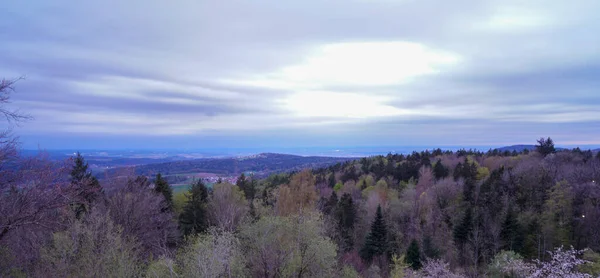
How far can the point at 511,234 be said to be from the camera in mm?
31375

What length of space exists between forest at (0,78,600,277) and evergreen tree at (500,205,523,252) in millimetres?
103

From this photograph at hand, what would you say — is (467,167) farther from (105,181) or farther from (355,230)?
(105,181)

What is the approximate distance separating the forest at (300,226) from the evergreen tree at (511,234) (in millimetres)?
103

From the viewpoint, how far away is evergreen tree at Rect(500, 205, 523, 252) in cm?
3128

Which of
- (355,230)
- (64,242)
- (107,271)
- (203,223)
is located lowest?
(355,230)

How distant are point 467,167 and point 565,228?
19837 mm

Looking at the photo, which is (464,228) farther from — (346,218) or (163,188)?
(163,188)

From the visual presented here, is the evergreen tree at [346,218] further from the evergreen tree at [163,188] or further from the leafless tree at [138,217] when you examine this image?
the leafless tree at [138,217]

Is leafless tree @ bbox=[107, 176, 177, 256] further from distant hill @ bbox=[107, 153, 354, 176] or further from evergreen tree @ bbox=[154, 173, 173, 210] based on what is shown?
distant hill @ bbox=[107, 153, 354, 176]

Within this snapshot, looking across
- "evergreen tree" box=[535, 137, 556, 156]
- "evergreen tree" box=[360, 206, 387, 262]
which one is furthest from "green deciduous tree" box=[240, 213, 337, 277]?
"evergreen tree" box=[535, 137, 556, 156]

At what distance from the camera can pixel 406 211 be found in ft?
139

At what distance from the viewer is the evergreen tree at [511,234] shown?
3128 cm

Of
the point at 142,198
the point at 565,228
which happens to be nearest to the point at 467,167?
the point at 565,228

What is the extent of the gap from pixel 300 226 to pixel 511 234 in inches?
953
